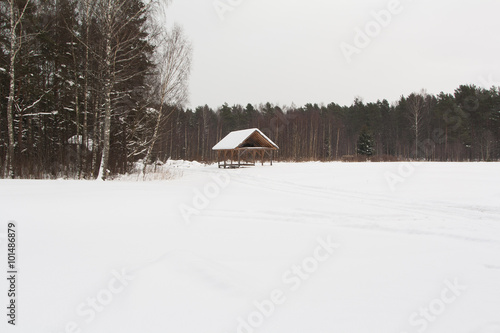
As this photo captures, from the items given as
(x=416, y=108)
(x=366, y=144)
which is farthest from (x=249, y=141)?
(x=366, y=144)

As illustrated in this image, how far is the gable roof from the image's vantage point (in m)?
27.2

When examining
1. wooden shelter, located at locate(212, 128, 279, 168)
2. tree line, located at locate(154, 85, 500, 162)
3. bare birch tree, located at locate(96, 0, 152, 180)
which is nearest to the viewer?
bare birch tree, located at locate(96, 0, 152, 180)

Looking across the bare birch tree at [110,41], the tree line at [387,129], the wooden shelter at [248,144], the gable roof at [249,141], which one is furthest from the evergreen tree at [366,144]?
the bare birch tree at [110,41]

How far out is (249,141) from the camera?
1145 inches

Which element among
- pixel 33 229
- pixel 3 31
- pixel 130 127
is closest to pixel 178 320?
pixel 33 229

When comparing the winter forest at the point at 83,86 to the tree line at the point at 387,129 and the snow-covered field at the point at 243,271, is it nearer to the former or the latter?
the snow-covered field at the point at 243,271

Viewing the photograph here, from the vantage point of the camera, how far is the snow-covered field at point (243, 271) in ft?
6.86

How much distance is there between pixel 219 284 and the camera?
8.50 feet

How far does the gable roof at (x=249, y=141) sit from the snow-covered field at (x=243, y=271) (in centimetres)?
2215

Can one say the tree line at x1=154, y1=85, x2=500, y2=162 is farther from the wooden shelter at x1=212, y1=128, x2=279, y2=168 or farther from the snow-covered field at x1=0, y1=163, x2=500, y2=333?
the snow-covered field at x1=0, y1=163, x2=500, y2=333

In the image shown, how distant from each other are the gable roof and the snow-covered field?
72.7 ft

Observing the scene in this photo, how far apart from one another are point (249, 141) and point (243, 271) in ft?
87.0

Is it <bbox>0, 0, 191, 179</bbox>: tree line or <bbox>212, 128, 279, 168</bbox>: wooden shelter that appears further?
<bbox>212, 128, 279, 168</bbox>: wooden shelter

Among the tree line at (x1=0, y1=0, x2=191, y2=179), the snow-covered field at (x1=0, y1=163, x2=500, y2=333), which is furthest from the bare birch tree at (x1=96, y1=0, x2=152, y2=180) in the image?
the snow-covered field at (x1=0, y1=163, x2=500, y2=333)
